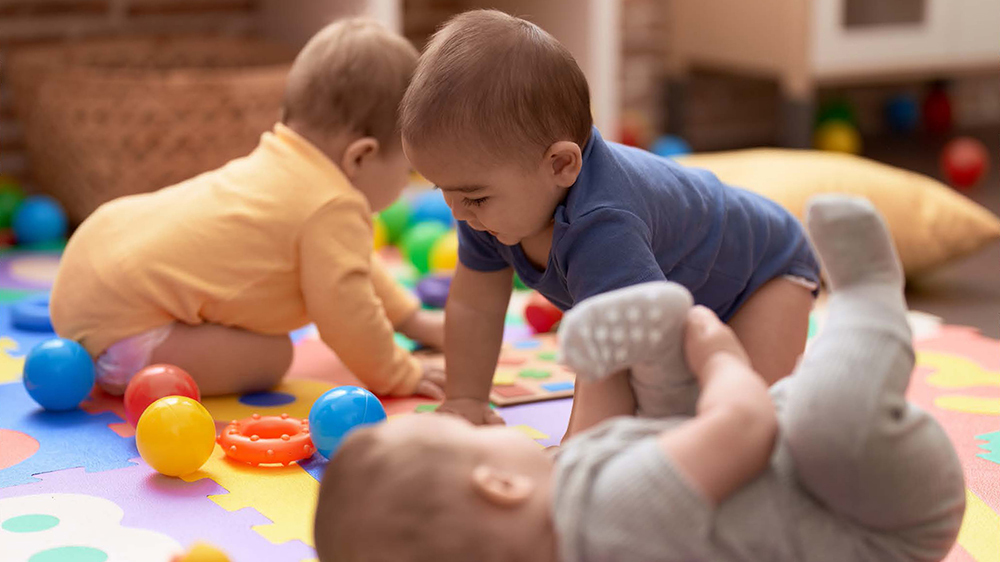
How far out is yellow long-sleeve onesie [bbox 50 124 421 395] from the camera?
125 centimetres

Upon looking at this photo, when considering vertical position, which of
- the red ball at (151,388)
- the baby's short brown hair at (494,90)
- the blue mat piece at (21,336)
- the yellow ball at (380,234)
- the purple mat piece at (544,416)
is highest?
the baby's short brown hair at (494,90)

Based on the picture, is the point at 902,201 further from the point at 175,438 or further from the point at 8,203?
the point at 8,203

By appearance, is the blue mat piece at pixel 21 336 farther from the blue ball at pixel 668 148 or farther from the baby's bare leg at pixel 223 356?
the blue ball at pixel 668 148

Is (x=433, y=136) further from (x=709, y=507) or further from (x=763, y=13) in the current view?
(x=763, y=13)

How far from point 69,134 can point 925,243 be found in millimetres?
1422


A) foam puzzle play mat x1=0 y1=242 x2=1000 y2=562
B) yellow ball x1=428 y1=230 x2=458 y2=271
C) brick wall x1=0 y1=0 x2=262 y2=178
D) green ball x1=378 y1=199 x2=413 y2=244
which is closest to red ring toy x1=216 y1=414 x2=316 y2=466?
foam puzzle play mat x1=0 y1=242 x2=1000 y2=562

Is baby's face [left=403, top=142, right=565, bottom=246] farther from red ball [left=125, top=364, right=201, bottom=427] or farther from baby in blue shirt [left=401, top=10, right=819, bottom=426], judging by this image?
red ball [left=125, top=364, right=201, bottom=427]

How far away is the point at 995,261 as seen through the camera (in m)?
1.86

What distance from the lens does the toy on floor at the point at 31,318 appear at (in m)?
1.51

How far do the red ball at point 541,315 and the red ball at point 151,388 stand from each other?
52 cm

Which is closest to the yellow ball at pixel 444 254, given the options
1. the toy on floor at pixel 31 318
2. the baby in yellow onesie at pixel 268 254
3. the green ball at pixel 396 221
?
the green ball at pixel 396 221

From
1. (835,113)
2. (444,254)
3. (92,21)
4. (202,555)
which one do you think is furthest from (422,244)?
(835,113)

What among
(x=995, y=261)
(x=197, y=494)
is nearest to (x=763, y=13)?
(x=995, y=261)

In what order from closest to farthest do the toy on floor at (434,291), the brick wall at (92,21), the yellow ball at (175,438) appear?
1. the yellow ball at (175,438)
2. the toy on floor at (434,291)
3. the brick wall at (92,21)
